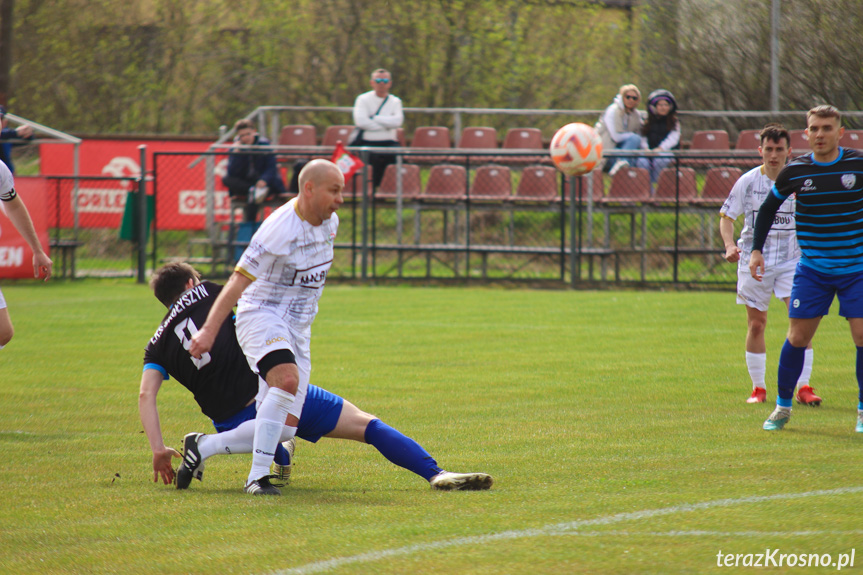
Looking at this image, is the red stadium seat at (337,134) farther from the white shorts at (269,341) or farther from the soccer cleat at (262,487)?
the soccer cleat at (262,487)

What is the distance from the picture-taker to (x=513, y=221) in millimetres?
16594

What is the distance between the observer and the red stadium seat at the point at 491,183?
16.7 meters

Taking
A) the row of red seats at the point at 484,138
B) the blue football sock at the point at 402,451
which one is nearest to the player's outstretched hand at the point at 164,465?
the blue football sock at the point at 402,451

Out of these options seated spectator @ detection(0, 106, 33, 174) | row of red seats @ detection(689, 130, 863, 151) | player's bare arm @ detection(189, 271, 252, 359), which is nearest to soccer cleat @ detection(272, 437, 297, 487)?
player's bare arm @ detection(189, 271, 252, 359)

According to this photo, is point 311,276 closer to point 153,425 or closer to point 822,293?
point 153,425

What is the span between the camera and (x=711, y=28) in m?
22.7

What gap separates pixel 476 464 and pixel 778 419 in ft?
7.16

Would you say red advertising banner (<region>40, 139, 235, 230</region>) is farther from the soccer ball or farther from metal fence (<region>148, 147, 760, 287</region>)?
the soccer ball

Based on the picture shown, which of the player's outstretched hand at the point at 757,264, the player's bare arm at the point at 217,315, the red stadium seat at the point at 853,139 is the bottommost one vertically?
the player's bare arm at the point at 217,315

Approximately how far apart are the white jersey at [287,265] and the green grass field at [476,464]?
0.95 metres

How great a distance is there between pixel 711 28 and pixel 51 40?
17931mm

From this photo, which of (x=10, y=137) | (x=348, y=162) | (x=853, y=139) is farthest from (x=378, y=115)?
(x=853, y=139)

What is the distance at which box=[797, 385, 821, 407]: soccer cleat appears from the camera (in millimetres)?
7461

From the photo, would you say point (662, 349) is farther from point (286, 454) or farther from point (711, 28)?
point (711, 28)
